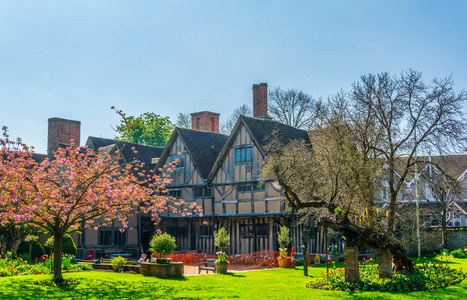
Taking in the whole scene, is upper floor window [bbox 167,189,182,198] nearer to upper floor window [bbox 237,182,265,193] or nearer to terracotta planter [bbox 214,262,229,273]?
upper floor window [bbox 237,182,265,193]

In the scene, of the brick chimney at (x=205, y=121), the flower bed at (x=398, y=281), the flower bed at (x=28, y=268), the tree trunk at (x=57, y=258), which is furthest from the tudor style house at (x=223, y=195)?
the tree trunk at (x=57, y=258)

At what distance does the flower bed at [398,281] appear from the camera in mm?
15766

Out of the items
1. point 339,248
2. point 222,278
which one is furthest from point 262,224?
point 222,278

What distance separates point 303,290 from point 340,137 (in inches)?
203

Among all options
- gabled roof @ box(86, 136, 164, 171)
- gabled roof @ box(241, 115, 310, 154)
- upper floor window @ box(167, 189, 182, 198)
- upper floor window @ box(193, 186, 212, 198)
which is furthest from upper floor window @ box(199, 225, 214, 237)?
gabled roof @ box(86, 136, 164, 171)

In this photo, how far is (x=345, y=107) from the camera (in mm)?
18812

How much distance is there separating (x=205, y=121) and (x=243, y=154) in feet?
34.4

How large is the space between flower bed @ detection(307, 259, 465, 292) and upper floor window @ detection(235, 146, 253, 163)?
12.5 m

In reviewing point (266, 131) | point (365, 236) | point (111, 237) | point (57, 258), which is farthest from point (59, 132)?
point (365, 236)

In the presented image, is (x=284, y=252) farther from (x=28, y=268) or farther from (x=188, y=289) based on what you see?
(x=28, y=268)

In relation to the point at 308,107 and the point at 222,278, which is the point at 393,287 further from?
the point at 308,107

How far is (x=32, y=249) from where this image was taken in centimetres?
2861

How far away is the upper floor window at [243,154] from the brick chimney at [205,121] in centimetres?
1000

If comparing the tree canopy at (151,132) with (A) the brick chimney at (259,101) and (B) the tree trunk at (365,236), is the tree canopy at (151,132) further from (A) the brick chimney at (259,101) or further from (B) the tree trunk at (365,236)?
(B) the tree trunk at (365,236)
